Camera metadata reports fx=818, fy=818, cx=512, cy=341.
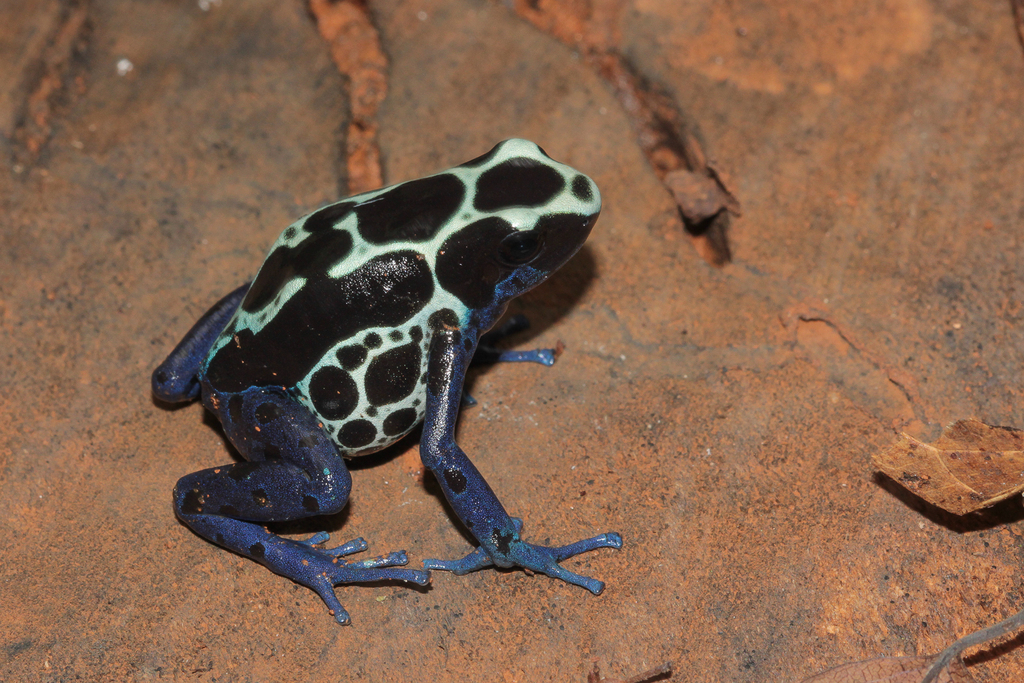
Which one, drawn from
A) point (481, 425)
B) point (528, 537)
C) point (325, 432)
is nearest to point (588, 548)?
point (528, 537)

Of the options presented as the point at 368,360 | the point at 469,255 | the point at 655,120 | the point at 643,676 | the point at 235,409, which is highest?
the point at 469,255

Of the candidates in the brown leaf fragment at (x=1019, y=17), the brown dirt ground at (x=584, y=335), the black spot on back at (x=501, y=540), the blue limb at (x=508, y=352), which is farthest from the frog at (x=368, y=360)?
the brown leaf fragment at (x=1019, y=17)

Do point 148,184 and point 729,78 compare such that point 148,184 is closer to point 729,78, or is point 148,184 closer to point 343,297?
point 343,297

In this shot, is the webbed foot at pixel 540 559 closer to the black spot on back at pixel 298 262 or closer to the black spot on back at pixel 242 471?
the black spot on back at pixel 242 471

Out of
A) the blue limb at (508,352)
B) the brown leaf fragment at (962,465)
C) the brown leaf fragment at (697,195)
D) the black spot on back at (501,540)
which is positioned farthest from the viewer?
the brown leaf fragment at (697,195)

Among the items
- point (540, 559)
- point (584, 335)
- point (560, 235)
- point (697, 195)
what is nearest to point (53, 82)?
point (560, 235)

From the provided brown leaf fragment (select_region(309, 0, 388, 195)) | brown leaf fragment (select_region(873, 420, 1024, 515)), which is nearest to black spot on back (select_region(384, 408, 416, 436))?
brown leaf fragment (select_region(309, 0, 388, 195))

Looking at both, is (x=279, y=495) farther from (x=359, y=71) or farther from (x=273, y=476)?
(x=359, y=71)
